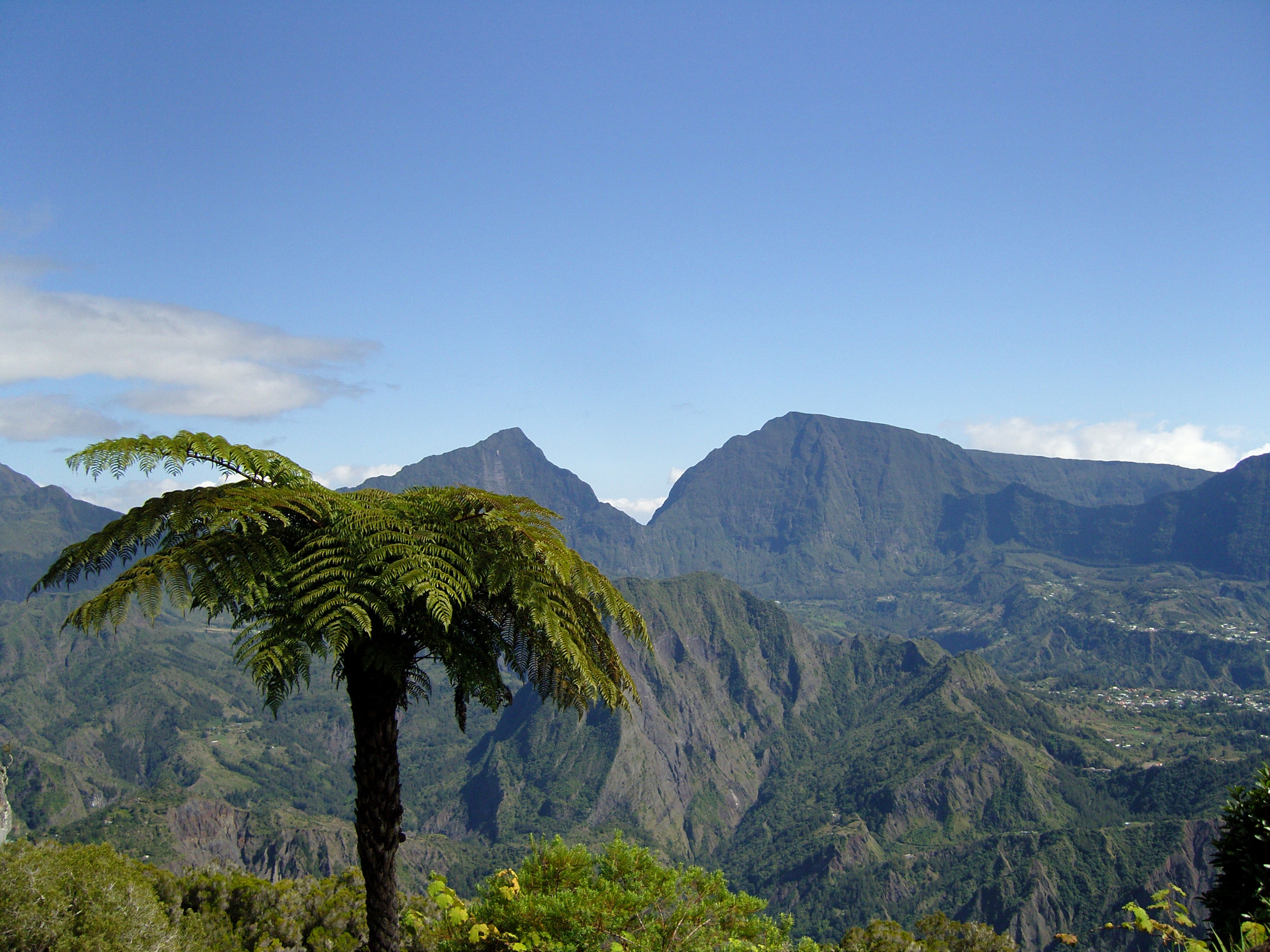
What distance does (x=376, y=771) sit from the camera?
7578 millimetres

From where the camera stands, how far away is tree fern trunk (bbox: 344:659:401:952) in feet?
24.9

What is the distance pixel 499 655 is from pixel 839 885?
689 ft

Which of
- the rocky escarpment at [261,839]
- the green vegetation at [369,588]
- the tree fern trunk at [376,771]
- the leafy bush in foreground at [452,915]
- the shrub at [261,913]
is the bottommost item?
the rocky escarpment at [261,839]

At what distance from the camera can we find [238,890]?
13227 millimetres

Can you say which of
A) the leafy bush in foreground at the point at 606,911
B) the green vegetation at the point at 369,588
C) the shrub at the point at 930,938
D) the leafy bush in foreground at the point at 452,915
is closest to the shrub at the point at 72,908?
the leafy bush in foreground at the point at 452,915

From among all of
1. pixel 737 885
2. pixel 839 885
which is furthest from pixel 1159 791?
pixel 737 885

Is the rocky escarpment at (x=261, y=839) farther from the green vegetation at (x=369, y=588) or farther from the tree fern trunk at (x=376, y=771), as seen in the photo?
the green vegetation at (x=369, y=588)

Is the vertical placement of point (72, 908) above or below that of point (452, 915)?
above

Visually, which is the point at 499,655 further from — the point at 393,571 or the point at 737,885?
the point at 737,885

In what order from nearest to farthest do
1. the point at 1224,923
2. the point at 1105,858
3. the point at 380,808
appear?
the point at 380,808, the point at 1224,923, the point at 1105,858

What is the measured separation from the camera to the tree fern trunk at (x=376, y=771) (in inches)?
299

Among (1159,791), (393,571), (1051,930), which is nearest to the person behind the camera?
(393,571)

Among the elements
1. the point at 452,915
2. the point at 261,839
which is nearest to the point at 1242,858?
the point at 452,915

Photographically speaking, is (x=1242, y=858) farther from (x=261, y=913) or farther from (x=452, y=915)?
(x=261, y=913)
